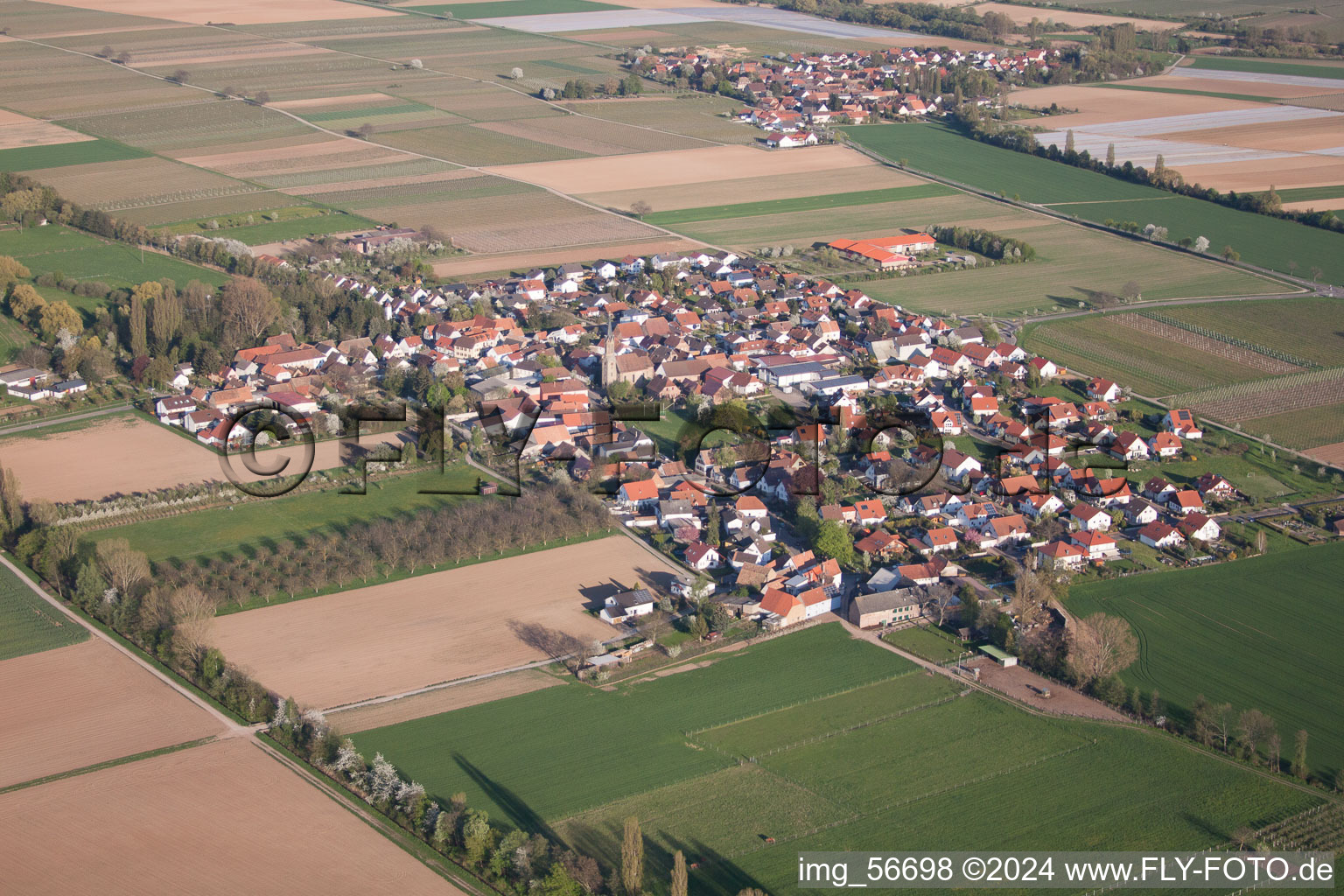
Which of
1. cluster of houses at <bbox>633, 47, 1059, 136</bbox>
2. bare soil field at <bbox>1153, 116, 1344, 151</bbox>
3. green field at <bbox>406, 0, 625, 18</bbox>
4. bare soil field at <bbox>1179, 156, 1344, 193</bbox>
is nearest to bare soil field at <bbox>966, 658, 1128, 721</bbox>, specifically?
bare soil field at <bbox>1179, 156, 1344, 193</bbox>

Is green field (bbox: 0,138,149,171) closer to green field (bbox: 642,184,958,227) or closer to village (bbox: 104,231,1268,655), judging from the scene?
village (bbox: 104,231,1268,655)

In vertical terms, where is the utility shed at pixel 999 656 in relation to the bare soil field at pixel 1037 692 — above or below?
above

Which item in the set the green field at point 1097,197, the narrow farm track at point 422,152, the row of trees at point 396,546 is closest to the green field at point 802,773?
the row of trees at point 396,546

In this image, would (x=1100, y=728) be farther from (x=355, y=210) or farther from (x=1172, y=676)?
(x=355, y=210)

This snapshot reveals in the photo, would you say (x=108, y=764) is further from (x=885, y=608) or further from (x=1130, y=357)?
(x=1130, y=357)

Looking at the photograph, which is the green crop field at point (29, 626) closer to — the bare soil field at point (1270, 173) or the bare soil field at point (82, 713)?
the bare soil field at point (82, 713)

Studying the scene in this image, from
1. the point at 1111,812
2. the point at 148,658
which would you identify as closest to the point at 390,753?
the point at 148,658
